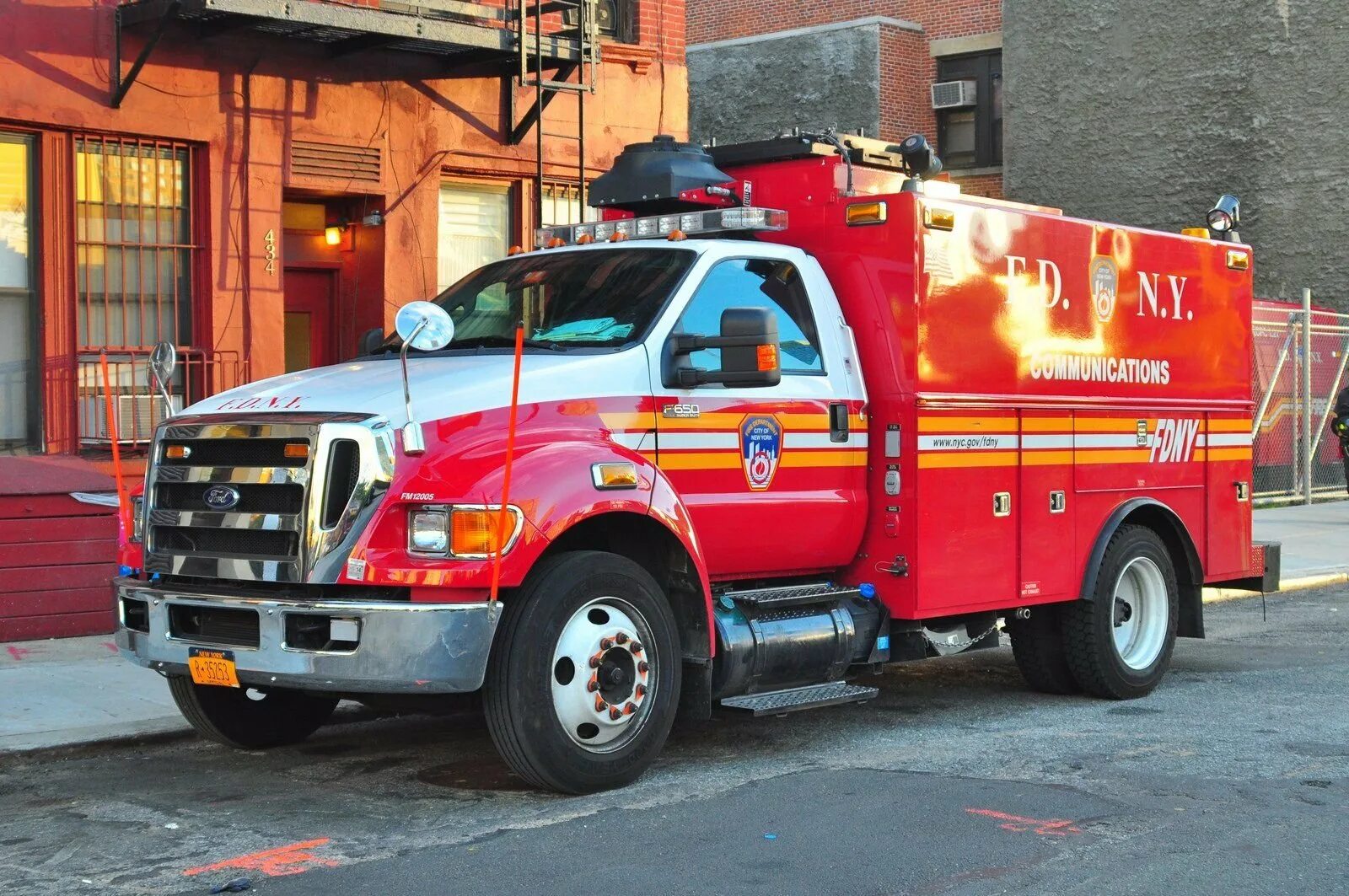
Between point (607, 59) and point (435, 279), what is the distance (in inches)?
107

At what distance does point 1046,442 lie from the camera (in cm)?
899

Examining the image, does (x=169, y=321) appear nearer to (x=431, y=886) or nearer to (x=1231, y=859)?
(x=431, y=886)

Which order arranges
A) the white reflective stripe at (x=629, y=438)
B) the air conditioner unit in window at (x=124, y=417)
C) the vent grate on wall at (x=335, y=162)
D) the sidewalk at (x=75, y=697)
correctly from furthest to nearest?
1. the vent grate on wall at (x=335, y=162)
2. the air conditioner unit in window at (x=124, y=417)
3. the sidewalk at (x=75, y=697)
4. the white reflective stripe at (x=629, y=438)

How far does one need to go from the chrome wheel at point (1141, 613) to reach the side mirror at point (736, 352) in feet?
10.7

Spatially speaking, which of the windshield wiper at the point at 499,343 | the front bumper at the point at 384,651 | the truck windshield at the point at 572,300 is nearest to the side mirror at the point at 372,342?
the truck windshield at the point at 572,300

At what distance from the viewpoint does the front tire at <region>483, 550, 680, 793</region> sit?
6.54 meters

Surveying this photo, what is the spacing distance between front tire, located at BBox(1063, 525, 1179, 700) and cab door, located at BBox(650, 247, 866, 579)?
5.90 ft

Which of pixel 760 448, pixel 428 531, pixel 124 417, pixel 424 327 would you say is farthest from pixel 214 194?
pixel 428 531

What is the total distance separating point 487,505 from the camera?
6.41 metres

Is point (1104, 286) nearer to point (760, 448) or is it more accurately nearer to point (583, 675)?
point (760, 448)

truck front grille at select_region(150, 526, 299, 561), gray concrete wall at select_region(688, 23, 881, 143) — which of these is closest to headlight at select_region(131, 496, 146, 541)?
truck front grille at select_region(150, 526, 299, 561)

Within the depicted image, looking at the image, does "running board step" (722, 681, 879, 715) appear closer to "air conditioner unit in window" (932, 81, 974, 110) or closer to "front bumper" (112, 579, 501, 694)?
"front bumper" (112, 579, 501, 694)

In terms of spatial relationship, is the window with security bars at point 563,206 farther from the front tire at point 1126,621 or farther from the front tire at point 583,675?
the front tire at point 583,675

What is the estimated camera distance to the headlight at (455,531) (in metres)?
6.38
